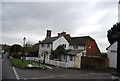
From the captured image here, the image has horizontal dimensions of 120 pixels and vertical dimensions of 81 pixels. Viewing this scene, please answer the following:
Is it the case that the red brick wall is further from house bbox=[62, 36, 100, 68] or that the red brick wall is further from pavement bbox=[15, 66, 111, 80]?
pavement bbox=[15, 66, 111, 80]

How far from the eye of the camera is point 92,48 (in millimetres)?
42156

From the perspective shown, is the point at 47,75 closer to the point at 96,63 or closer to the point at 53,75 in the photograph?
the point at 53,75

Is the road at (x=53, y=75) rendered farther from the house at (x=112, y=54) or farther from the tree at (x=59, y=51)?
the tree at (x=59, y=51)

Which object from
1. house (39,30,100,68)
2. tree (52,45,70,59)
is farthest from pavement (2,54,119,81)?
tree (52,45,70,59)

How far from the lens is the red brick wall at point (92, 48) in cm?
4069

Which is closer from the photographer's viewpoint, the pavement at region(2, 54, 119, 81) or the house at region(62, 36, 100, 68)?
the pavement at region(2, 54, 119, 81)

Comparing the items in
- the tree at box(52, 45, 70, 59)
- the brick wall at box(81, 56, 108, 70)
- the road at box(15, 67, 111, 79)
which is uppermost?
the tree at box(52, 45, 70, 59)

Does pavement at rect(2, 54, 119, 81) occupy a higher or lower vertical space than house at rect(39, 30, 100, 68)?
lower

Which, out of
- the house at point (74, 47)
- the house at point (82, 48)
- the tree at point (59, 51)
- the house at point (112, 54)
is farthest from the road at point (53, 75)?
the tree at point (59, 51)

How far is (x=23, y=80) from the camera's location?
1465 cm

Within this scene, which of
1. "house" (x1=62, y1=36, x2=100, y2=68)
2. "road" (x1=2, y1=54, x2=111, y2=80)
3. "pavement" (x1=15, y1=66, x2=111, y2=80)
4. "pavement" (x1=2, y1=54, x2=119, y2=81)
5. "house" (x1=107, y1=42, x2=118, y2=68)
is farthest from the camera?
"house" (x1=62, y1=36, x2=100, y2=68)

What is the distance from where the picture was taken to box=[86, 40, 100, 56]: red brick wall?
4069cm

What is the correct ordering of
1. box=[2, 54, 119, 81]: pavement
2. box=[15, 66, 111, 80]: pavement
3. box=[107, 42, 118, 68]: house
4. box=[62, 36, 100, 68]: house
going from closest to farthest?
box=[2, 54, 119, 81]: pavement
box=[15, 66, 111, 80]: pavement
box=[107, 42, 118, 68]: house
box=[62, 36, 100, 68]: house

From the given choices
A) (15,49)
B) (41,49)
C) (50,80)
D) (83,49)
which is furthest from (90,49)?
(15,49)
